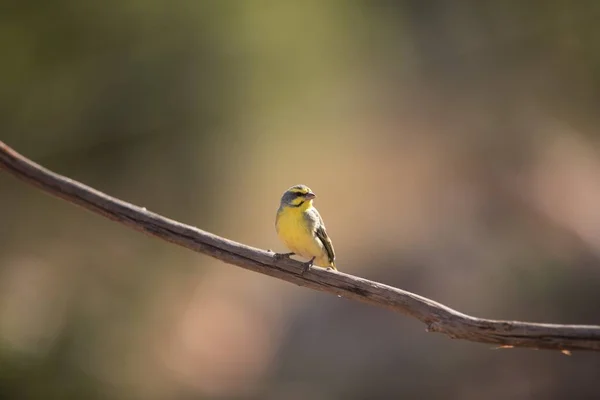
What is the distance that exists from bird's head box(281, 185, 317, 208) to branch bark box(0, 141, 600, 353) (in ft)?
2.17

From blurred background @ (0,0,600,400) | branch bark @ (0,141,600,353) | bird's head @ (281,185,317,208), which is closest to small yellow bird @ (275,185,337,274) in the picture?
bird's head @ (281,185,317,208)

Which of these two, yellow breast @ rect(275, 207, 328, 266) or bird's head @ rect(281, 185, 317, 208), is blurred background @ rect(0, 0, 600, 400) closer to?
yellow breast @ rect(275, 207, 328, 266)

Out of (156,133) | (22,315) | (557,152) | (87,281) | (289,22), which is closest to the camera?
(22,315)

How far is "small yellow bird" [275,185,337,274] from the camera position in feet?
13.2

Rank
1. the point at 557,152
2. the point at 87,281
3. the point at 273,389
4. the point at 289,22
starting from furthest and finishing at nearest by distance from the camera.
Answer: the point at 557,152, the point at 289,22, the point at 87,281, the point at 273,389

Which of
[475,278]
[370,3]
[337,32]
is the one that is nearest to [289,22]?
[337,32]

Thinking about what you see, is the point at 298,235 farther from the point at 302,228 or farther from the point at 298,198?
the point at 298,198

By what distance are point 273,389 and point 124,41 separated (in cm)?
460

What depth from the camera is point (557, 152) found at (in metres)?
10.2

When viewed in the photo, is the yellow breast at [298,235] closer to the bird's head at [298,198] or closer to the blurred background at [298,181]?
the bird's head at [298,198]

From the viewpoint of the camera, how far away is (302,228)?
4023 mm

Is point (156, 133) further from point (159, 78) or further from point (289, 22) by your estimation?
point (289, 22)

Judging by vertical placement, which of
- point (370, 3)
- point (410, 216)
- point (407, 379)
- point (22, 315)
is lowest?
point (22, 315)

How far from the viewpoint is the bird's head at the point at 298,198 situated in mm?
4119
